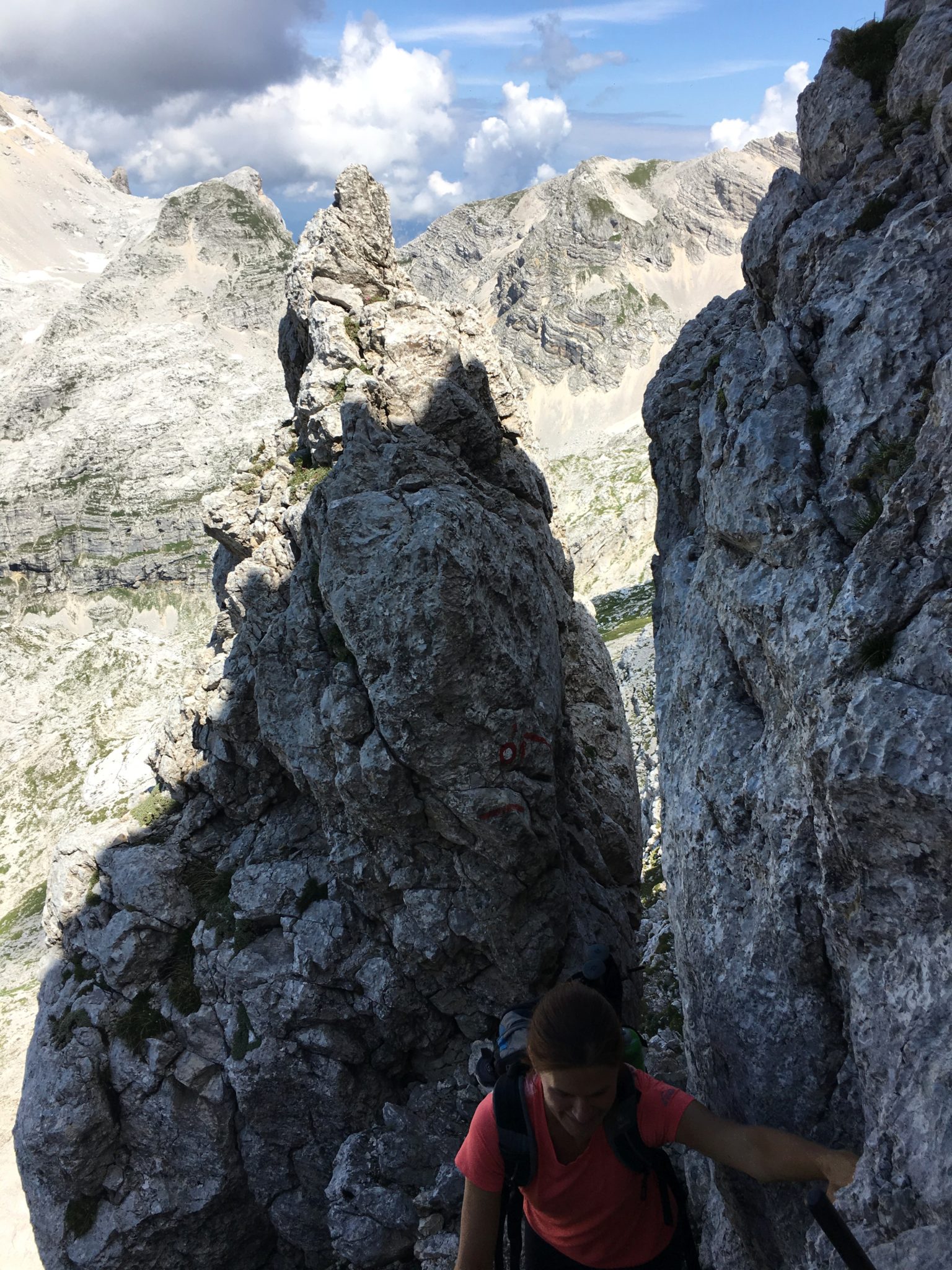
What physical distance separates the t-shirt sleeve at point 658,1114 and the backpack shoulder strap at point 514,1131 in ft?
2.87

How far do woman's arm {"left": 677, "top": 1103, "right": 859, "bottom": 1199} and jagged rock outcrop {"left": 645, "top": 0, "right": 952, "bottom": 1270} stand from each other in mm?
209

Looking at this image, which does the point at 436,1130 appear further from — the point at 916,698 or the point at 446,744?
the point at 916,698

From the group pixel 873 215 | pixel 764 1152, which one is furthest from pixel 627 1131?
pixel 873 215

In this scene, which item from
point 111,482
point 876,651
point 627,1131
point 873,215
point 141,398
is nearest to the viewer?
point 627,1131

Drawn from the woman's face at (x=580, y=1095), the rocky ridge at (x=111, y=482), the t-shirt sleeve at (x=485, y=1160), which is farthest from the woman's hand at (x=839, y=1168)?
the rocky ridge at (x=111, y=482)

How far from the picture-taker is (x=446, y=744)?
13.7 meters

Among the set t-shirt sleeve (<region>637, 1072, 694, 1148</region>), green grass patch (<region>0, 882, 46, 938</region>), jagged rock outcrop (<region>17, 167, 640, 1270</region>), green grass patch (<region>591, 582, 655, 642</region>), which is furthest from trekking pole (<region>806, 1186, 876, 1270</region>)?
green grass patch (<region>591, 582, 655, 642</region>)

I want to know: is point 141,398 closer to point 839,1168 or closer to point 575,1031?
point 575,1031

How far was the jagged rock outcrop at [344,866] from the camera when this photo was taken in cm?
1398

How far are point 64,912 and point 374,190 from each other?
76.4 feet

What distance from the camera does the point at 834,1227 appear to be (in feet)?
13.5

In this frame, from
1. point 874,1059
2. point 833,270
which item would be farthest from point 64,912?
point 833,270

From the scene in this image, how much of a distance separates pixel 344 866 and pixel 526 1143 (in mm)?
10943

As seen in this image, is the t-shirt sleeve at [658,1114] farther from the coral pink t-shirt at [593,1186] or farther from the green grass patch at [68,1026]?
the green grass patch at [68,1026]
